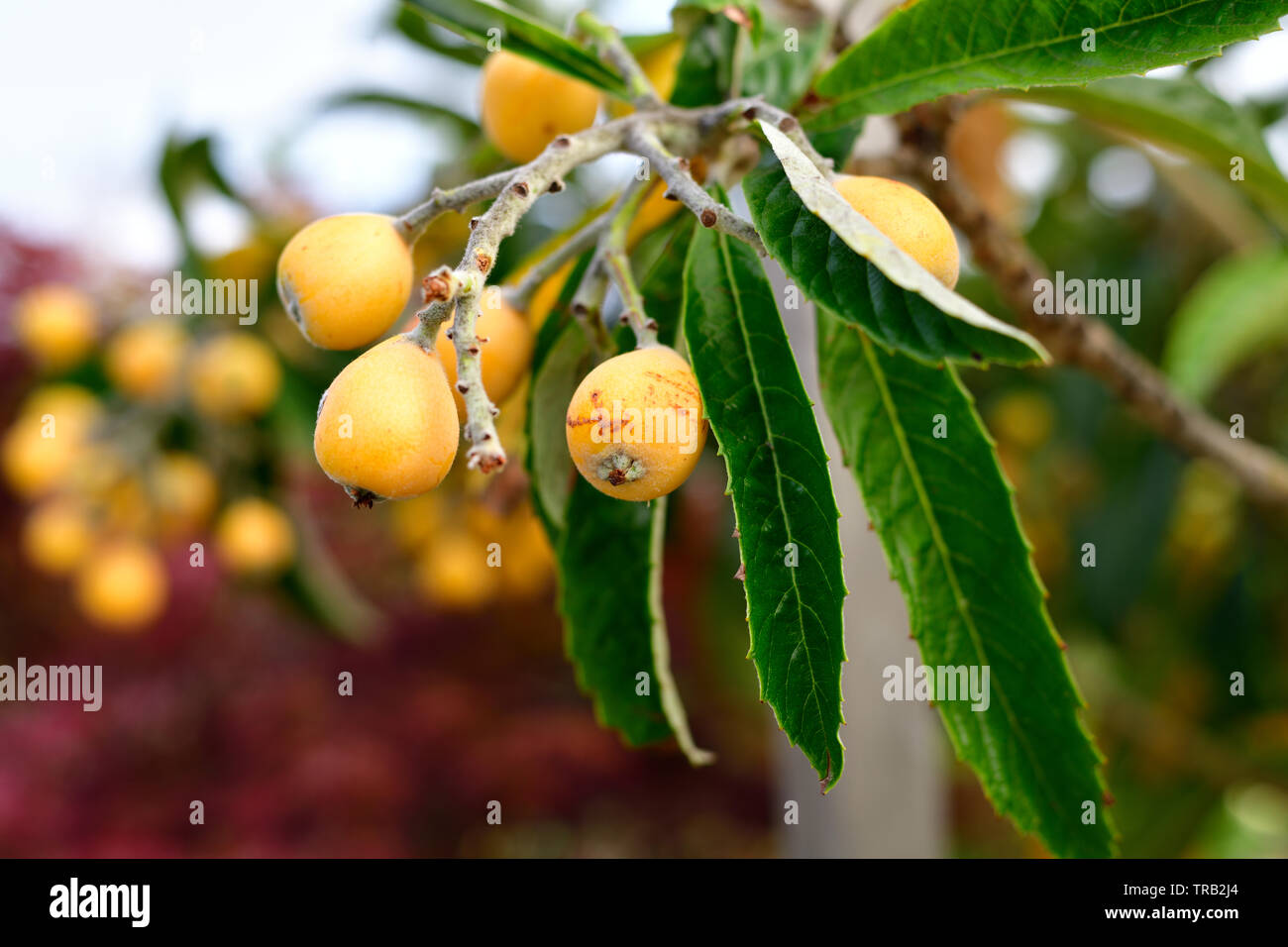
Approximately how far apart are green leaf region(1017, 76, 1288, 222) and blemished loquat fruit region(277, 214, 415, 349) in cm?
66

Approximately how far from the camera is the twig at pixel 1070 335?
0.91 meters

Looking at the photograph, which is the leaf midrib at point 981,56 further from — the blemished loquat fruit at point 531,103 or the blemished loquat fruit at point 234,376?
the blemished loquat fruit at point 234,376

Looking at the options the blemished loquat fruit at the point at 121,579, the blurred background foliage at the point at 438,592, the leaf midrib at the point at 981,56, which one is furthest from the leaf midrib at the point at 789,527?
the blemished loquat fruit at the point at 121,579

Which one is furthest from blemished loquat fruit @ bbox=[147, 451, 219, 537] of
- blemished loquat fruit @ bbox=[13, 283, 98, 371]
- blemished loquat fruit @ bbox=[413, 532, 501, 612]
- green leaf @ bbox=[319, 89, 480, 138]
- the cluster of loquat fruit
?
green leaf @ bbox=[319, 89, 480, 138]

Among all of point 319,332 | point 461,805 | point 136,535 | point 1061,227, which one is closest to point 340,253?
point 319,332

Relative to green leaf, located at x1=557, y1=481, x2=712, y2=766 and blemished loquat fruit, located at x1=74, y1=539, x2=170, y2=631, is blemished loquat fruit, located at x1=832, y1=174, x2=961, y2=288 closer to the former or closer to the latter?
green leaf, located at x1=557, y1=481, x2=712, y2=766

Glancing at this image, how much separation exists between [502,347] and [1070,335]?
0.72 m

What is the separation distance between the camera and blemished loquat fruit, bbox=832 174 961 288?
56 centimetres

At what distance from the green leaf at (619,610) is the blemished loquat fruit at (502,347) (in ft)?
0.21

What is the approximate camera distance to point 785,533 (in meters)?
0.58

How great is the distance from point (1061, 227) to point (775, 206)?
2.11 m

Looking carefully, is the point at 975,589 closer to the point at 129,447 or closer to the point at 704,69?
the point at 704,69

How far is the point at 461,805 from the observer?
9.43 feet

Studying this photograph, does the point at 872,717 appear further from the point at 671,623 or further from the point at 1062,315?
the point at 671,623
